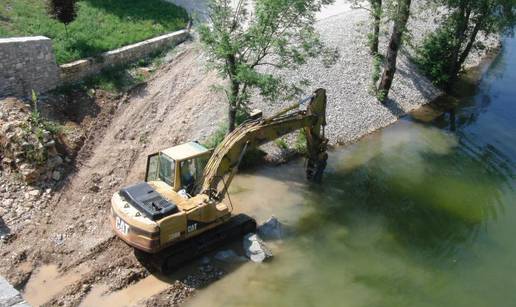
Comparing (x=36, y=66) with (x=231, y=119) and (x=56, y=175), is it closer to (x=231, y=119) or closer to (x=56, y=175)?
(x=56, y=175)

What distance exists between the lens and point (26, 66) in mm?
17875

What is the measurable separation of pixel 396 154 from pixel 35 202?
1270cm

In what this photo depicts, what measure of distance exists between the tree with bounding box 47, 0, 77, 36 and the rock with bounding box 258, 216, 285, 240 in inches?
471

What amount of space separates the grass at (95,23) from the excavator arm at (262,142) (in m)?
8.42

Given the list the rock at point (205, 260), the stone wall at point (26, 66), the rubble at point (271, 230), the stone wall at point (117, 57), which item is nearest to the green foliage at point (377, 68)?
the stone wall at point (117, 57)

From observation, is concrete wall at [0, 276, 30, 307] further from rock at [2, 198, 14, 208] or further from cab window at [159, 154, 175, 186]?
rock at [2, 198, 14, 208]

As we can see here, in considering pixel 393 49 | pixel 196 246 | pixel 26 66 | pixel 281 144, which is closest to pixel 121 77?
pixel 26 66

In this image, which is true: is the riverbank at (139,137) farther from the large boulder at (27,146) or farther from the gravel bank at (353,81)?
the large boulder at (27,146)

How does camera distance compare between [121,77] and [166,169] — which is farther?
[121,77]

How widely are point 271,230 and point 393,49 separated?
11.9 meters

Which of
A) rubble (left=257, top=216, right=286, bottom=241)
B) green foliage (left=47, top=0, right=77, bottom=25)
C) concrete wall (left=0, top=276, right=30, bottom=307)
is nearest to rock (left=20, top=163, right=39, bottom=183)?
rubble (left=257, top=216, right=286, bottom=241)

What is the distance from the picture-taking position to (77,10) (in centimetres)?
2338

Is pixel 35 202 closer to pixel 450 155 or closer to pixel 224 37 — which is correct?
pixel 224 37

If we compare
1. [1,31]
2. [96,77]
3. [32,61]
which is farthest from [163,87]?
[1,31]
